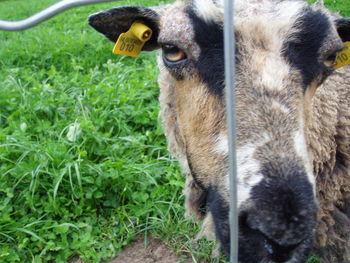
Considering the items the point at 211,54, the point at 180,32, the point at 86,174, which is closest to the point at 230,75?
the point at 211,54

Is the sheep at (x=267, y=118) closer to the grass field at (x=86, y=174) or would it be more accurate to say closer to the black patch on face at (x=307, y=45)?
the black patch on face at (x=307, y=45)

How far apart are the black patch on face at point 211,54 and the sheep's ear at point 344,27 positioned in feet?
2.98

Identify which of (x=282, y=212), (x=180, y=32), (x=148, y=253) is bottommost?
(x=148, y=253)

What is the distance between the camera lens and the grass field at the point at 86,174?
103 inches

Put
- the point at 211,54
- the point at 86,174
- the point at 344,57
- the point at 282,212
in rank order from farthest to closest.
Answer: the point at 86,174 < the point at 344,57 < the point at 211,54 < the point at 282,212

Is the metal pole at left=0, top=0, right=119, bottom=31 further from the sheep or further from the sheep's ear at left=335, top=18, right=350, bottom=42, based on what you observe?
the sheep's ear at left=335, top=18, right=350, bottom=42

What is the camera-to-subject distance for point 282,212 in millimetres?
1261

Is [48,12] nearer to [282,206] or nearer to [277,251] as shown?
[282,206]

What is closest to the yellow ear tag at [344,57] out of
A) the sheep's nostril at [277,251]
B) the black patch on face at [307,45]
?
the black patch on face at [307,45]

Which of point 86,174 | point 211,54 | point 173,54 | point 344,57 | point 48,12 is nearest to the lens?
point 48,12

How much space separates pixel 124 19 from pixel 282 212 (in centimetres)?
153

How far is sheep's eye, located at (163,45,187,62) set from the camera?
170 centimetres

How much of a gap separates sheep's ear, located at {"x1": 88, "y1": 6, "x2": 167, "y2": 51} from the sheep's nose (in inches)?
52.2

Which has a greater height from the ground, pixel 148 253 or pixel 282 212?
pixel 282 212
